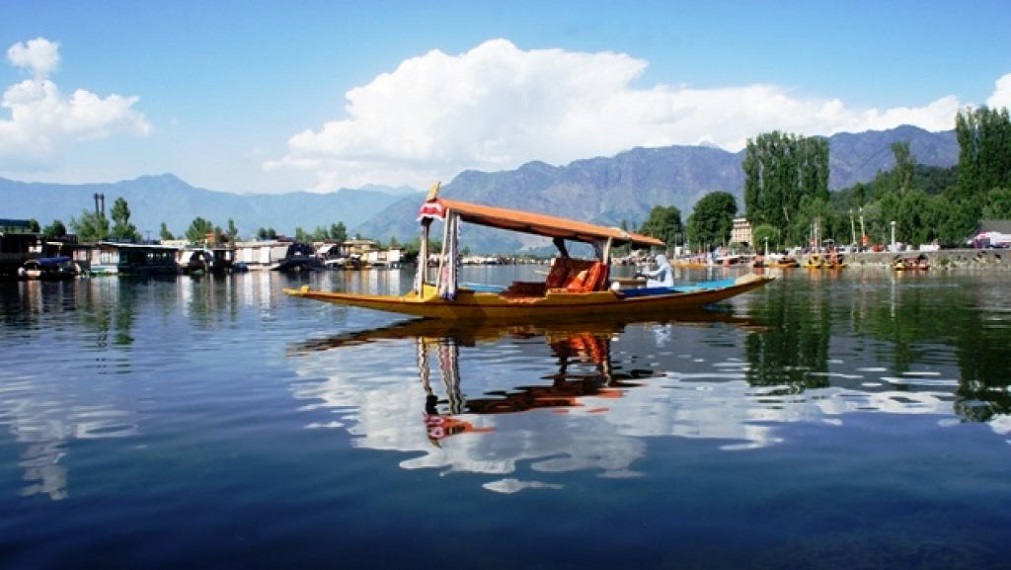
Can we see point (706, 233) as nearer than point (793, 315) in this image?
No

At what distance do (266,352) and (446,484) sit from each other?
11.3 metres

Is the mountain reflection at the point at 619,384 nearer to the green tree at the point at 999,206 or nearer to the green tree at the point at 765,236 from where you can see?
the green tree at the point at 999,206

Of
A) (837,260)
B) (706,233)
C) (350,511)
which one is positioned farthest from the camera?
(706,233)

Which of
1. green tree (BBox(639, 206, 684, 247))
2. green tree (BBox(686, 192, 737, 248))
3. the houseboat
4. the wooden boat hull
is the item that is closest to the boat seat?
the wooden boat hull

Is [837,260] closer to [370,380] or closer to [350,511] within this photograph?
[370,380]

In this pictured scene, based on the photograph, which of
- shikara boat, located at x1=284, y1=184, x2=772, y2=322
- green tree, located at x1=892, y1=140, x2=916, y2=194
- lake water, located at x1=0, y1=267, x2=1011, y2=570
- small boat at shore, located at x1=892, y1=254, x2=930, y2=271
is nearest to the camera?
lake water, located at x1=0, y1=267, x2=1011, y2=570

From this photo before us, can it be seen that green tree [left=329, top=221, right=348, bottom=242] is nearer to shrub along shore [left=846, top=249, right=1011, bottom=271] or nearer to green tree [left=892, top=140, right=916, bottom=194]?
green tree [left=892, top=140, right=916, bottom=194]

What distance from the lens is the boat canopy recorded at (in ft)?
70.7

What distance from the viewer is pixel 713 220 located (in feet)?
457

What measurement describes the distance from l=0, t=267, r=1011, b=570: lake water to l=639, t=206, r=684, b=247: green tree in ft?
512

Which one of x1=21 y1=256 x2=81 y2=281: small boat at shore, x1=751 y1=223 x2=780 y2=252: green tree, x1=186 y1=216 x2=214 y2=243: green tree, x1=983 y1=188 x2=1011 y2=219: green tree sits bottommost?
x1=21 y1=256 x2=81 y2=281: small boat at shore

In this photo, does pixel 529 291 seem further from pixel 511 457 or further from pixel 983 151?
pixel 983 151

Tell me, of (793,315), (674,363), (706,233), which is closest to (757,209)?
(706,233)

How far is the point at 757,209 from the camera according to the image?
10612cm
